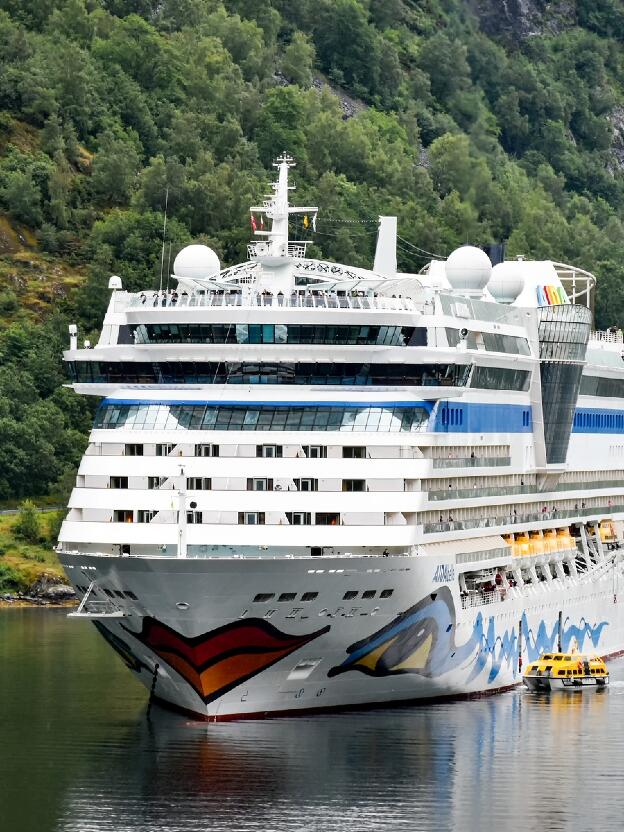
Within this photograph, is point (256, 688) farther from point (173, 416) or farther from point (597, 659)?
point (597, 659)

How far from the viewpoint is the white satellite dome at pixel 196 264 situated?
83.1 meters

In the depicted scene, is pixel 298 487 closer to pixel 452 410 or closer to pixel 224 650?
pixel 224 650

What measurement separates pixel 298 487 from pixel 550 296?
2178 cm

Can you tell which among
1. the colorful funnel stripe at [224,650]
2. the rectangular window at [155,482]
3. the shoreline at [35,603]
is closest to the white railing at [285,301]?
the rectangular window at [155,482]

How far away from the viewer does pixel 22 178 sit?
502 ft

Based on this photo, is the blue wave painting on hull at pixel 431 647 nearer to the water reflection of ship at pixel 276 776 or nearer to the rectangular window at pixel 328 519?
the water reflection of ship at pixel 276 776

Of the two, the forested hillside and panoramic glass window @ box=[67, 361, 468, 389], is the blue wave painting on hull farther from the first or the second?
the forested hillside

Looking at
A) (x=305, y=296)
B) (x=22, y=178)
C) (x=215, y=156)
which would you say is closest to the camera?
(x=305, y=296)

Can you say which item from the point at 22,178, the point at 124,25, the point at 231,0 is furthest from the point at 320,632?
the point at 231,0

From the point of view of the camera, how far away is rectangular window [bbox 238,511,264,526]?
7238 cm

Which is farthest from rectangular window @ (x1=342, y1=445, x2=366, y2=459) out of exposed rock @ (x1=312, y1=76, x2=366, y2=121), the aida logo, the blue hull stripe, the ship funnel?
exposed rock @ (x1=312, y1=76, x2=366, y2=121)

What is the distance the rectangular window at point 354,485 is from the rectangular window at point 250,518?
2527mm

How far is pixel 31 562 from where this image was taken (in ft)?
405

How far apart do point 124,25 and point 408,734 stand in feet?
368
